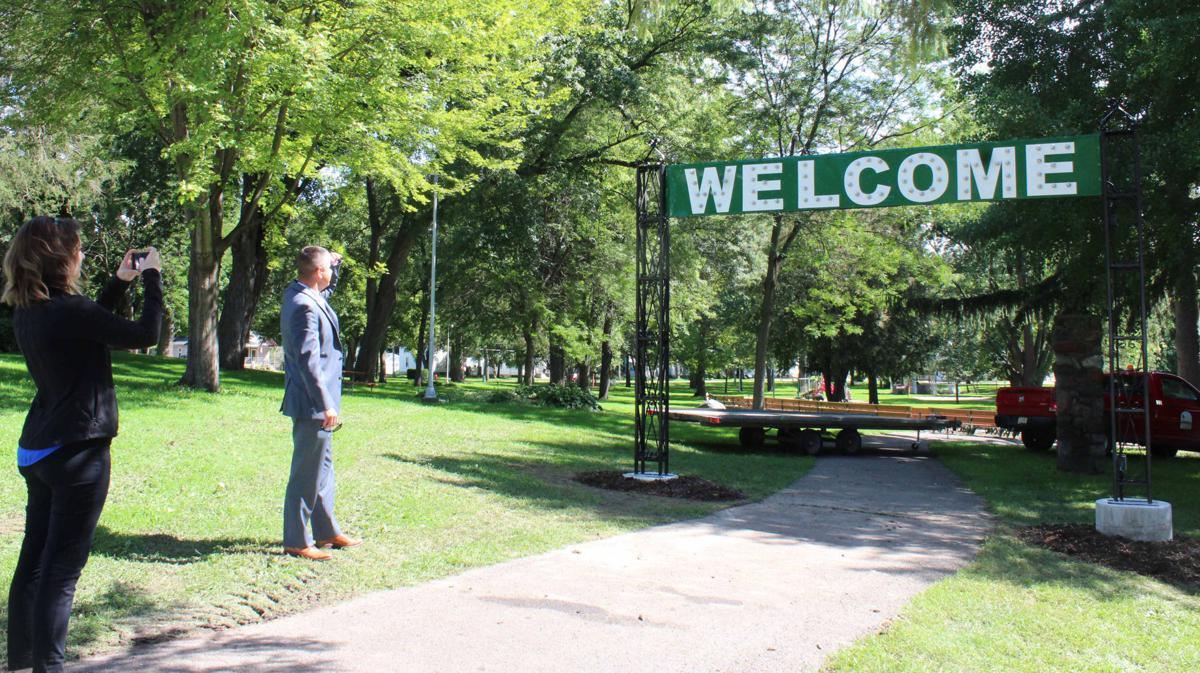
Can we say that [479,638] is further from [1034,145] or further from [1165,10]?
[1165,10]

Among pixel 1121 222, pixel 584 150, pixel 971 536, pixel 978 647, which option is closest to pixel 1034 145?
pixel 971 536

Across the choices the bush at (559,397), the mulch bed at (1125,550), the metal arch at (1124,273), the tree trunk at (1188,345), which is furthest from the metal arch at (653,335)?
the bush at (559,397)

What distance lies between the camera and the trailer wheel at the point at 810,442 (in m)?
17.9

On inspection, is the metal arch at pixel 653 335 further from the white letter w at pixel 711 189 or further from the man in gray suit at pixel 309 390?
the man in gray suit at pixel 309 390

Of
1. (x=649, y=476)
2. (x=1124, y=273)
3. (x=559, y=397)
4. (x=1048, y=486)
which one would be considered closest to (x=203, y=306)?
(x=649, y=476)

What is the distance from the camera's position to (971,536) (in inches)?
332

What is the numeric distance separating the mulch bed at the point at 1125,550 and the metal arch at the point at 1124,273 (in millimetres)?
537

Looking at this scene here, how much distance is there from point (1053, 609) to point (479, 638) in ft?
12.4

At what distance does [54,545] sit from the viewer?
3.50 metres

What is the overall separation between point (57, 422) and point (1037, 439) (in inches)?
806

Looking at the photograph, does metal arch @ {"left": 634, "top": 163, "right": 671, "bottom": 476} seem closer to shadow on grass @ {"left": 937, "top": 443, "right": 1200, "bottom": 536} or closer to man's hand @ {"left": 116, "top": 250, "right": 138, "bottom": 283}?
shadow on grass @ {"left": 937, "top": 443, "right": 1200, "bottom": 536}

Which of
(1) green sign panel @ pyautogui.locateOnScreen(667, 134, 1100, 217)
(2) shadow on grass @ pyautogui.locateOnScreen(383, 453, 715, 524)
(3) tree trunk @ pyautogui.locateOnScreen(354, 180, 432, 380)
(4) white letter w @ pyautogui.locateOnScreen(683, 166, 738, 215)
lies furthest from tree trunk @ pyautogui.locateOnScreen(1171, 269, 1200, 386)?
(3) tree trunk @ pyautogui.locateOnScreen(354, 180, 432, 380)

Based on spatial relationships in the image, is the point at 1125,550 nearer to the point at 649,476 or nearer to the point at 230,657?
the point at 649,476

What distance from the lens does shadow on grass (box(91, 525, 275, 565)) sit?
5668mm
